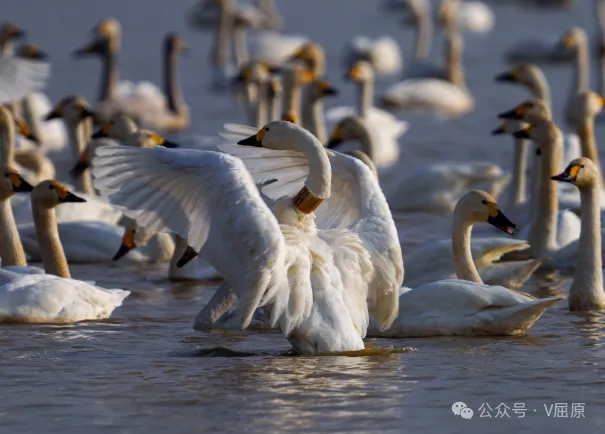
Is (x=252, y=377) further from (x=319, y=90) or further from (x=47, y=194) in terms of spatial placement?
(x=319, y=90)

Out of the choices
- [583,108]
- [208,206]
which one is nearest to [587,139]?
[583,108]

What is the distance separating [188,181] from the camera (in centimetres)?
826

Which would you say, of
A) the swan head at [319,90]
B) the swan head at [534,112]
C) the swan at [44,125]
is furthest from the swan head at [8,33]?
the swan head at [534,112]

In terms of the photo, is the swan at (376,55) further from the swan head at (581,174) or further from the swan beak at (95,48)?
the swan head at (581,174)

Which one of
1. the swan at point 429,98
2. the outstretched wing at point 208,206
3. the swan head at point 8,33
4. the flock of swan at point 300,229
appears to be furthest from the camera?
the swan at point 429,98

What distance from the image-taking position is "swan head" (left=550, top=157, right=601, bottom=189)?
400 inches

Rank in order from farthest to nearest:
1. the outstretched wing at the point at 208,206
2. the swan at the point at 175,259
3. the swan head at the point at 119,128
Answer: the swan head at the point at 119,128
the swan at the point at 175,259
the outstretched wing at the point at 208,206

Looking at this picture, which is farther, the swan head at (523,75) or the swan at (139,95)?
the swan at (139,95)

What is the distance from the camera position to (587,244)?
Answer: 10.3 m

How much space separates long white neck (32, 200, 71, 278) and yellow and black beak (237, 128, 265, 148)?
2547 mm

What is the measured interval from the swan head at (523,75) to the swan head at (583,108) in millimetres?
3428

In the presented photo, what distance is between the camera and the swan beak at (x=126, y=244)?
39.9 ft

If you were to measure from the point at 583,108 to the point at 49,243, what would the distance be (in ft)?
18.2

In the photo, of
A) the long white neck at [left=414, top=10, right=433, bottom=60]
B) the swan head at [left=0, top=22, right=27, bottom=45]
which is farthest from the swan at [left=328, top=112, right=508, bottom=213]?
the long white neck at [left=414, top=10, right=433, bottom=60]
